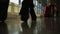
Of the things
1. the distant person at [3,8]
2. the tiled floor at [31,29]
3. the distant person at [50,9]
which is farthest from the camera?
the distant person at [50,9]

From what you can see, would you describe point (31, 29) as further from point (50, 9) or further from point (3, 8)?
point (50, 9)

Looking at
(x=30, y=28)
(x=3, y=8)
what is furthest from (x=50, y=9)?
(x=30, y=28)

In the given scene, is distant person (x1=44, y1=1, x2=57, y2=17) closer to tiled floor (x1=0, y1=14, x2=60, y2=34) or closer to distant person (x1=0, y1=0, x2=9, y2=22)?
distant person (x1=0, y1=0, x2=9, y2=22)

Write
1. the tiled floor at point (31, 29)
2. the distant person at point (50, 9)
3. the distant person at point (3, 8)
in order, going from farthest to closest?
the distant person at point (50, 9) < the distant person at point (3, 8) < the tiled floor at point (31, 29)

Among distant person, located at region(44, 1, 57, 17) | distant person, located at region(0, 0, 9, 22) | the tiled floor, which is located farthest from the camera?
distant person, located at region(44, 1, 57, 17)

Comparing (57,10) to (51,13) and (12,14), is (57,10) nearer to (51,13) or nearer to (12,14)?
(51,13)

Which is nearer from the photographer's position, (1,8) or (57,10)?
(1,8)

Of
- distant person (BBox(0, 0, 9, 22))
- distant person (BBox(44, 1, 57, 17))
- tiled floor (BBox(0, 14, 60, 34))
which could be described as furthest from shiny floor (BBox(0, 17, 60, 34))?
distant person (BBox(44, 1, 57, 17))

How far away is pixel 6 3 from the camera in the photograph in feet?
7.04

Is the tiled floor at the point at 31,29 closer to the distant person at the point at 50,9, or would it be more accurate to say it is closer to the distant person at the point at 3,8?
the distant person at the point at 3,8

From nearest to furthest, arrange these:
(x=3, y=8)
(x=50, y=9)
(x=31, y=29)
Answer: (x=31, y=29), (x=3, y=8), (x=50, y=9)

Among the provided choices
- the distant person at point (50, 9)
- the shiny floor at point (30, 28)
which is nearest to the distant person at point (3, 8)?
the shiny floor at point (30, 28)

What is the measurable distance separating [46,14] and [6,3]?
2750 millimetres

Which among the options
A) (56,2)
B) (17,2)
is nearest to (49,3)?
(56,2)
